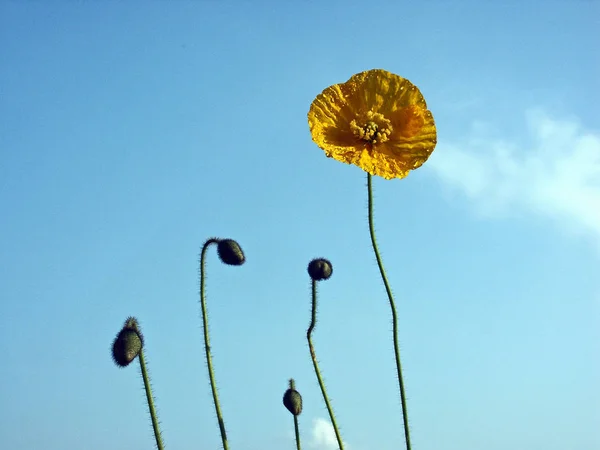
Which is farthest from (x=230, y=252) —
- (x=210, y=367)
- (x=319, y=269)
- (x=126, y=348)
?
(x=126, y=348)

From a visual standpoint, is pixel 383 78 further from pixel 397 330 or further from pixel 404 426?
pixel 404 426

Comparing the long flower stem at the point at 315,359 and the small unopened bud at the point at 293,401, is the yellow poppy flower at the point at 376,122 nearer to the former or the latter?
the long flower stem at the point at 315,359

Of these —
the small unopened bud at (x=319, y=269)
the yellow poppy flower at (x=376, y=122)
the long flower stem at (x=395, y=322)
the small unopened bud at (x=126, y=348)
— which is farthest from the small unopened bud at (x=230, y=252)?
the long flower stem at (x=395, y=322)

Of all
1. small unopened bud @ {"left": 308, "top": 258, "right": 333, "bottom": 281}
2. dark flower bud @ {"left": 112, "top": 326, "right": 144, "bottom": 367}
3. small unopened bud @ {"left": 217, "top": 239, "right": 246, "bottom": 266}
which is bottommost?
dark flower bud @ {"left": 112, "top": 326, "right": 144, "bottom": 367}

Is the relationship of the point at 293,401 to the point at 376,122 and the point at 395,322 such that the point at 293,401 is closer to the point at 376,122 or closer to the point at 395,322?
the point at 395,322

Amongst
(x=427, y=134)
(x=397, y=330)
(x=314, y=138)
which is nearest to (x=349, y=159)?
(x=314, y=138)

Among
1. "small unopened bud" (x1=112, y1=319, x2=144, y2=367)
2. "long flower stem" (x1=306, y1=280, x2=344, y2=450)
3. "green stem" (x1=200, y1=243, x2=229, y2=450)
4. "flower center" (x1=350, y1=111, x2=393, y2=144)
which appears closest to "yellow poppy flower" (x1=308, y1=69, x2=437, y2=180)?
"flower center" (x1=350, y1=111, x2=393, y2=144)

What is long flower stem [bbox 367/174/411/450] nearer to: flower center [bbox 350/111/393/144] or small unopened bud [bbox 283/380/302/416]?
flower center [bbox 350/111/393/144]
